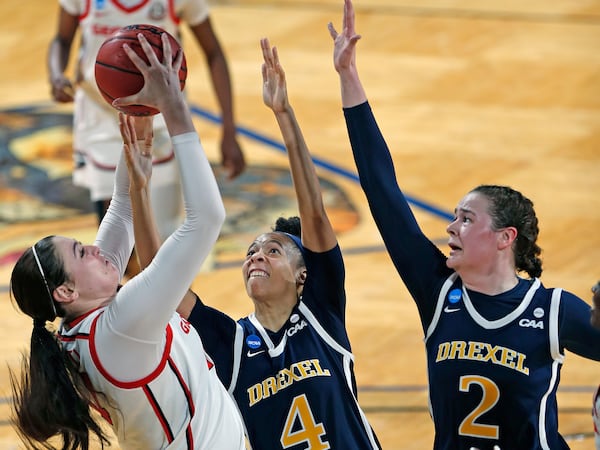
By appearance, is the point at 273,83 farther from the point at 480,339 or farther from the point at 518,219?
the point at 480,339

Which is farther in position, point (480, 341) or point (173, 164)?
point (173, 164)

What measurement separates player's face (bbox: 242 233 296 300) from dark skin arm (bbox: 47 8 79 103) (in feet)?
9.39

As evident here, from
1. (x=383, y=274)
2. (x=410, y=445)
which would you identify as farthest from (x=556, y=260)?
(x=410, y=445)

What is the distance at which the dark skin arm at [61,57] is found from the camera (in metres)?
7.09

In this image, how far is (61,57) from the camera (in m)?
7.29

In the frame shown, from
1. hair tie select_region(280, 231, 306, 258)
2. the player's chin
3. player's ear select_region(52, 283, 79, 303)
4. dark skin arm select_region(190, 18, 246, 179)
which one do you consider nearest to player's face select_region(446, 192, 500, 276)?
the player's chin

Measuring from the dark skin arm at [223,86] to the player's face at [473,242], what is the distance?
306cm

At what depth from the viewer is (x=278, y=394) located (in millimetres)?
4371

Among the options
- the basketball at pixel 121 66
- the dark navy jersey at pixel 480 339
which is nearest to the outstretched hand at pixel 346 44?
the dark navy jersey at pixel 480 339

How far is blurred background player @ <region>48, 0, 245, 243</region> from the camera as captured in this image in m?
6.84

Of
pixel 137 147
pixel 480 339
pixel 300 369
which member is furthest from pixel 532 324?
pixel 137 147

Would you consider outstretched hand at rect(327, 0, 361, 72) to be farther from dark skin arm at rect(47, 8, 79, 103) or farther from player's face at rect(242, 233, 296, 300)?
dark skin arm at rect(47, 8, 79, 103)

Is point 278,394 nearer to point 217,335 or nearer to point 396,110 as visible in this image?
point 217,335

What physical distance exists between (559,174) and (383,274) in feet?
6.59
